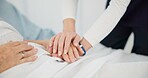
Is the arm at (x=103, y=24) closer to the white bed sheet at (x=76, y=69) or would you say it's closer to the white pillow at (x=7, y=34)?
the white bed sheet at (x=76, y=69)

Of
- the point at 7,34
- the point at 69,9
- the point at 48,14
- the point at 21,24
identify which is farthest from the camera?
the point at 48,14

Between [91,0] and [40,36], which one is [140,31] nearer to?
[91,0]

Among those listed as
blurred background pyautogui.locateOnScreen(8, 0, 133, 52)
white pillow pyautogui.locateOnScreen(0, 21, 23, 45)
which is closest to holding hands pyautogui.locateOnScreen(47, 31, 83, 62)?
white pillow pyautogui.locateOnScreen(0, 21, 23, 45)

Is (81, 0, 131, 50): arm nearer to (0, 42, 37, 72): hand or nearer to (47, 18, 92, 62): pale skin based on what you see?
(47, 18, 92, 62): pale skin

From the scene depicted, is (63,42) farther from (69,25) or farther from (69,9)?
(69,9)

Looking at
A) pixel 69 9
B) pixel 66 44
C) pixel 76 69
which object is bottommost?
pixel 76 69

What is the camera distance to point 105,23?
1.27 m

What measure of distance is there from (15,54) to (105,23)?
0.45 m

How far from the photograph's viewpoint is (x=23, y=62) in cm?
118

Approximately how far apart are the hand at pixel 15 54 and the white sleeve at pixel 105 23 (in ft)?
0.91

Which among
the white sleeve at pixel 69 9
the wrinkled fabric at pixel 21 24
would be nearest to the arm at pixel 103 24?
the white sleeve at pixel 69 9

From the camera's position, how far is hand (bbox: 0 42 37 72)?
1148mm

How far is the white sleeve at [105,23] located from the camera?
126cm

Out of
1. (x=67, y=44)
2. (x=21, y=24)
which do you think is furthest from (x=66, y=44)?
(x=21, y=24)
